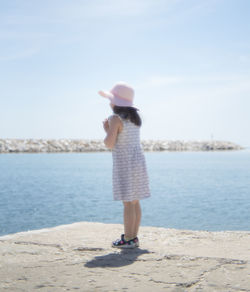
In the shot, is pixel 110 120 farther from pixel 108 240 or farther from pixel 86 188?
pixel 86 188

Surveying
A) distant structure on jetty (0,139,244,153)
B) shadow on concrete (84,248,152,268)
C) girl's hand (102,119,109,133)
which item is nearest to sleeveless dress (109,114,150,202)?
girl's hand (102,119,109,133)

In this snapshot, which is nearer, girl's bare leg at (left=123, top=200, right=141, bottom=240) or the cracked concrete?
the cracked concrete

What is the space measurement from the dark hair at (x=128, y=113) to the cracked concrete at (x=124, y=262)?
1.04m

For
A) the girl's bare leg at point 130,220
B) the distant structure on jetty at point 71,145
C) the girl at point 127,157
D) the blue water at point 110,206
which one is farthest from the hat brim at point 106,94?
the distant structure on jetty at point 71,145

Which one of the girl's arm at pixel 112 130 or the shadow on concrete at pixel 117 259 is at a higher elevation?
the girl's arm at pixel 112 130

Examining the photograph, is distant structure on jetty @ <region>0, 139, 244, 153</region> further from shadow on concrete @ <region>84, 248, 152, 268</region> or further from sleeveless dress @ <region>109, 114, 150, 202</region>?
shadow on concrete @ <region>84, 248, 152, 268</region>

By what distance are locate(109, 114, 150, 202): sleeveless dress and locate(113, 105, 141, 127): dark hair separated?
0.10 ft

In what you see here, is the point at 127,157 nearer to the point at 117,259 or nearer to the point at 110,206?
the point at 117,259

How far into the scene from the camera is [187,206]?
1228 cm

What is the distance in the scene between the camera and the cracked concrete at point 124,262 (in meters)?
2.47

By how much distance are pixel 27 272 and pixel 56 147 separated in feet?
154

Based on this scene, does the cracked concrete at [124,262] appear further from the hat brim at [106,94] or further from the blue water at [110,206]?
the blue water at [110,206]

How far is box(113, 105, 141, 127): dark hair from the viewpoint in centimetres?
343

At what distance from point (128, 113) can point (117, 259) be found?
1156mm
